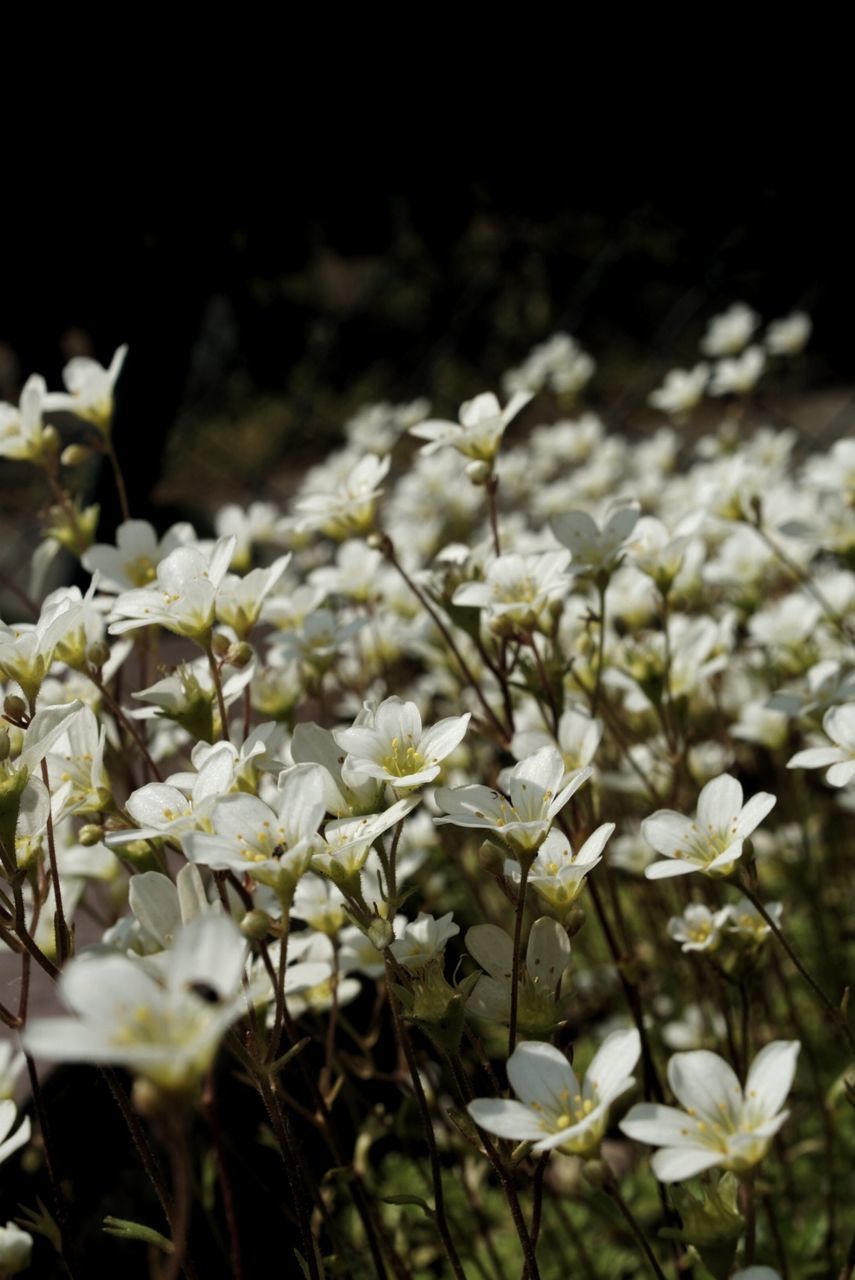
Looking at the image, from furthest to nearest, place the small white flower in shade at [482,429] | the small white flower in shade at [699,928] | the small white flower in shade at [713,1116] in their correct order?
the small white flower in shade at [482,429] < the small white flower in shade at [699,928] < the small white flower in shade at [713,1116]

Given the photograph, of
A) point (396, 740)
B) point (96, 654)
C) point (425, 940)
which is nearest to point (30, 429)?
point (96, 654)

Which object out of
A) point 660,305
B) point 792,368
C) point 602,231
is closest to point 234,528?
point 792,368

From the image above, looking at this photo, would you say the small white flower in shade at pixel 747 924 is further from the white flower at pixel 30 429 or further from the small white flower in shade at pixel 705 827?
the white flower at pixel 30 429

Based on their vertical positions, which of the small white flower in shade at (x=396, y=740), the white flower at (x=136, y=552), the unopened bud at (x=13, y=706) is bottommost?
the small white flower in shade at (x=396, y=740)

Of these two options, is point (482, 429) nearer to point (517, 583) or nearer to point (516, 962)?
point (517, 583)

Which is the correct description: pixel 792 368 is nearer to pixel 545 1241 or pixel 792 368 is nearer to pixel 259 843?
pixel 545 1241

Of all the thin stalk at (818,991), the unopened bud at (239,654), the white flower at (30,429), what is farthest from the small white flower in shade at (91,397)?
the thin stalk at (818,991)
